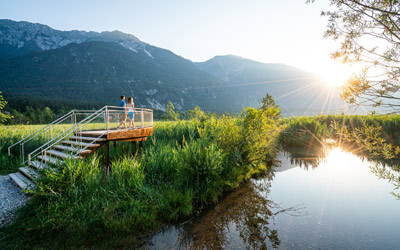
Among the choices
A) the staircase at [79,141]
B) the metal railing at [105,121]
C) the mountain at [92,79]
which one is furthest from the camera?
the mountain at [92,79]

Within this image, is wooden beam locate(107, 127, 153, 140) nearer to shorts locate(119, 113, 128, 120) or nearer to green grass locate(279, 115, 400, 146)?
shorts locate(119, 113, 128, 120)

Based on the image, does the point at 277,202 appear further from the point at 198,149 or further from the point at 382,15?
the point at 382,15

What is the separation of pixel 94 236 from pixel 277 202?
6426 millimetres

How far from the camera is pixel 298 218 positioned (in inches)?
259

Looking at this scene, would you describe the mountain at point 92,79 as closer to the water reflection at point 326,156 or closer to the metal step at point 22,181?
the water reflection at point 326,156

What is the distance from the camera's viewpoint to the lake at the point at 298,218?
5281 mm

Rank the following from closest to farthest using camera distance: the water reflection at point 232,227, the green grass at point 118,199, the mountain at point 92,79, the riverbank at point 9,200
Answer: the green grass at point 118,199 < the water reflection at point 232,227 < the riverbank at point 9,200 < the mountain at point 92,79

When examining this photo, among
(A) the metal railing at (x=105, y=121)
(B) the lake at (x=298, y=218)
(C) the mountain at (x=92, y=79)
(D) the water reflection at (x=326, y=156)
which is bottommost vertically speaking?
(D) the water reflection at (x=326, y=156)

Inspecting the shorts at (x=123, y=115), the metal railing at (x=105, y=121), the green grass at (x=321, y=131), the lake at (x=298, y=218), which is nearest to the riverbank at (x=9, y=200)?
the metal railing at (x=105, y=121)

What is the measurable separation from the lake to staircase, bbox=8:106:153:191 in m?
5.08

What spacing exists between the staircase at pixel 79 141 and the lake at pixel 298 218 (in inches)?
200

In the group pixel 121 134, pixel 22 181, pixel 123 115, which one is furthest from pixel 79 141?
pixel 22 181

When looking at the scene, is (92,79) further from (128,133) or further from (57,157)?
(57,157)

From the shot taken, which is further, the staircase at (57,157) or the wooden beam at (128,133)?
the wooden beam at (128,133)
